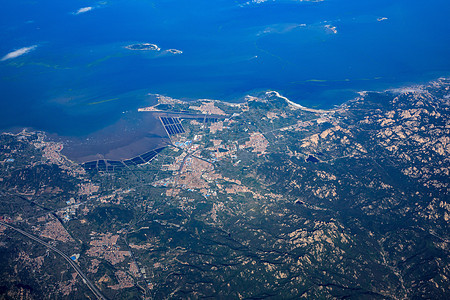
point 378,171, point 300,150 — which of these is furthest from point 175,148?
point 378,171

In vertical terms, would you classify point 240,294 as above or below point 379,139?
below

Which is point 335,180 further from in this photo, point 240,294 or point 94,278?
point 94,278

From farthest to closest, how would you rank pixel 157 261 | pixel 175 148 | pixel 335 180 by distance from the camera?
pixel 175 148, pixel 335 180, pixel 157 261

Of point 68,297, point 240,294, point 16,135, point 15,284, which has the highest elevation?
point 16,135

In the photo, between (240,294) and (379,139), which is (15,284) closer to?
(240,294)

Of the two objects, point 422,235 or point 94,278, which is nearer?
point 94,278

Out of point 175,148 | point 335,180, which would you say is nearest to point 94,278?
point 175,148

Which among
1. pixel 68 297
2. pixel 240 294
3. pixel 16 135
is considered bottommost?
pixel 240 294

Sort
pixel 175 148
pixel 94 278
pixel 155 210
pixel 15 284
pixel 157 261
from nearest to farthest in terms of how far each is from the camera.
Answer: pixel 15 284, pixel 94 278, pixel 157 261, pixel 155 210, pixel 175 148

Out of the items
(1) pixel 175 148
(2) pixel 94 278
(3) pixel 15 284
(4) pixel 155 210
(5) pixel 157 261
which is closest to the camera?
(3) pixel 15 284
